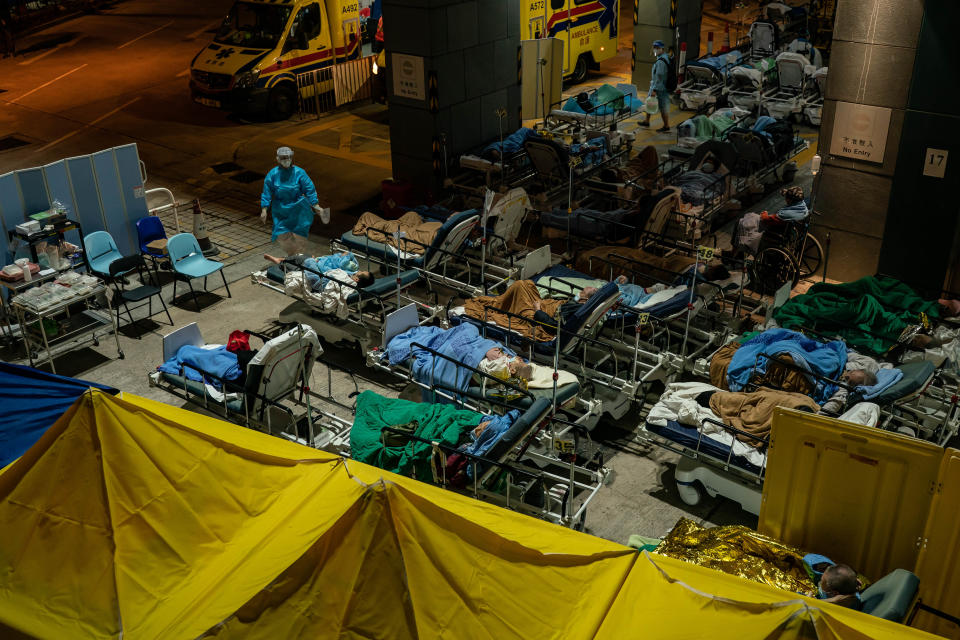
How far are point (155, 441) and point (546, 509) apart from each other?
10.8 ft

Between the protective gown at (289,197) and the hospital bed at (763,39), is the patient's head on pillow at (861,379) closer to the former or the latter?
the protective gown at (289,197)

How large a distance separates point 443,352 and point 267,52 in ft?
38.6

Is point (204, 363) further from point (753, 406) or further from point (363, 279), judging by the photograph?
point (753, 406)

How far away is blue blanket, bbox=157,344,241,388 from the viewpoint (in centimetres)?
960

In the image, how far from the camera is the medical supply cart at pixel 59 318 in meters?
10.9

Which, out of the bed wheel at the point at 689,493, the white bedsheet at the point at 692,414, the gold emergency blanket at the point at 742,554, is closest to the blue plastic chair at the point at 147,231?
the white bedsheet at the point at 692,414

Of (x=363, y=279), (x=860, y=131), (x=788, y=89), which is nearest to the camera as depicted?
(x=363, y=279)

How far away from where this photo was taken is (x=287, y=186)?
40.7ft

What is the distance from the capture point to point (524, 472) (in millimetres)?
7906

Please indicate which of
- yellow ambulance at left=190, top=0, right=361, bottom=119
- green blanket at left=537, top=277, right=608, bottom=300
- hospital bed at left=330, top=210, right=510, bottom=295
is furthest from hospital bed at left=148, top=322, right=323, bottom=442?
yellow ambulance at left=190, top=0, right=361, bottom=119

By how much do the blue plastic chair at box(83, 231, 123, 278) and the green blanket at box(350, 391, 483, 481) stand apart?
5.18 meters

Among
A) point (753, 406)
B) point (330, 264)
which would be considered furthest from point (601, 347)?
point (330, 264)

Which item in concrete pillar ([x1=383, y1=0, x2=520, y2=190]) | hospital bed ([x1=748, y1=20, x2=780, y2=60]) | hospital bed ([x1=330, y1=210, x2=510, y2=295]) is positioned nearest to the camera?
hospital bed ([x1=330, y1=210, x2=510, y2=295])

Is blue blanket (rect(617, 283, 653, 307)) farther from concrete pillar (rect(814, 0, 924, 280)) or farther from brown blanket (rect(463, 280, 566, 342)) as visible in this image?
concrete pillar (rect(814, 0, 924, 280))
